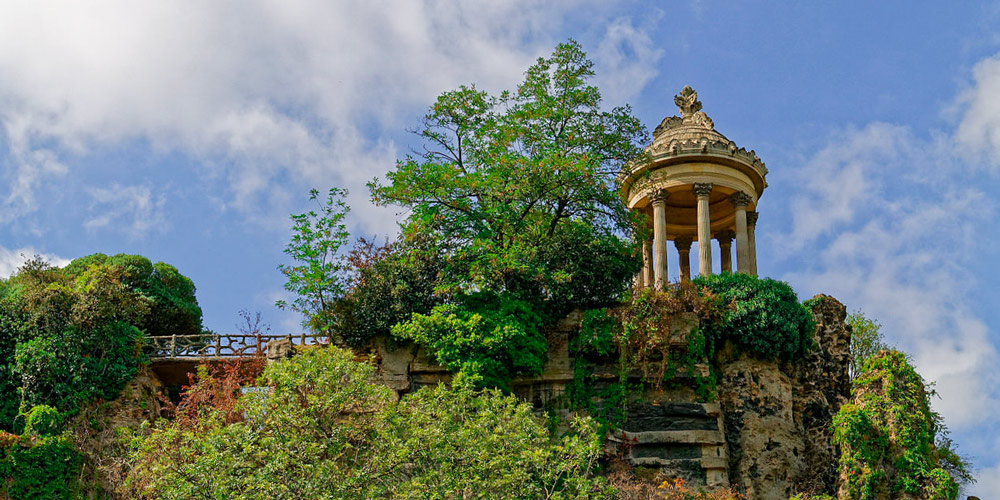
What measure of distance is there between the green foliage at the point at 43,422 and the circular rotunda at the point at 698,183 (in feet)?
62.5

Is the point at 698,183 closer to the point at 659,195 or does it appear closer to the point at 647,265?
the point at 659,195

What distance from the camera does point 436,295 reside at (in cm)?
3206

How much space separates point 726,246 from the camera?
141 feet

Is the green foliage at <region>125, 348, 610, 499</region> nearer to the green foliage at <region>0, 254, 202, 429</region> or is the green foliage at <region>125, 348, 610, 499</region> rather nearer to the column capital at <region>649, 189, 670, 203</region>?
the green foliage at <region>0, 254, 202, 429</region>

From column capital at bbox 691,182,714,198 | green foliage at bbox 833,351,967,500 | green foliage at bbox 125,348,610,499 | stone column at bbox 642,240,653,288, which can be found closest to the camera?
green foliage at bbox 125,348,610,499

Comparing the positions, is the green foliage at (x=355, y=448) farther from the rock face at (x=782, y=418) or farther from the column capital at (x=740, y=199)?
the column capital at (x=740, y=199)

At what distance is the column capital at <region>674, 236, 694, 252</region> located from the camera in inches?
1747

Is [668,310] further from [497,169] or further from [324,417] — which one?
[324,417]

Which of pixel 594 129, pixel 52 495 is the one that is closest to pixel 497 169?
pixel 594 129

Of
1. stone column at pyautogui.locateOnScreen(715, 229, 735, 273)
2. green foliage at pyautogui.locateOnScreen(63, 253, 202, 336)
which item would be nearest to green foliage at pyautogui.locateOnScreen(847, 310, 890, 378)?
stone column at pyautogui.locateOnScreen(715, 229, 735, 273)

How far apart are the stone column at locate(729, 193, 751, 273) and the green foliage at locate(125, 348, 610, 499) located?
14.8 metres

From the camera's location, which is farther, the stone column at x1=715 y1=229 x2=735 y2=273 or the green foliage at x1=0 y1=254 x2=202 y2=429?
the stone column at x1=715 y1=229 x2=735 y2=273

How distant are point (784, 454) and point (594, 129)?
11.8 meters

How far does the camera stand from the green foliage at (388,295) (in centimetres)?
3186
